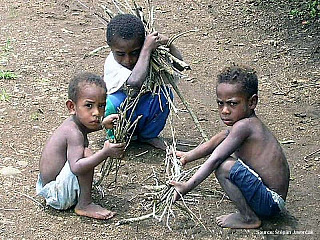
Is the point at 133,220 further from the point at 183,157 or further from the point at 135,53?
the point at 135,53

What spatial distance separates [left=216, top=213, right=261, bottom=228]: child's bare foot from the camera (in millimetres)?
3904

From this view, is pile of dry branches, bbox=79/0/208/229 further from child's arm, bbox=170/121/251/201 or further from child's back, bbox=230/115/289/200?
child's back, bbox=230/115/289/200

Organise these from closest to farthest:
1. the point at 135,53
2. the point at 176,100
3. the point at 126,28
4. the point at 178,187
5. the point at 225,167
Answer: the point at 178,187 < the point at 225,167 < the point at 126,28 < the point at 135,53 < the point at 176,100

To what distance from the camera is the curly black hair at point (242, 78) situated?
3939 millimetres

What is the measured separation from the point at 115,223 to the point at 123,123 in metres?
0.61

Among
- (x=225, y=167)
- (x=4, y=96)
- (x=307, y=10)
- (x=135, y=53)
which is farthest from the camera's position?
(x=307, y=10)

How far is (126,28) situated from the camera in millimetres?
4664

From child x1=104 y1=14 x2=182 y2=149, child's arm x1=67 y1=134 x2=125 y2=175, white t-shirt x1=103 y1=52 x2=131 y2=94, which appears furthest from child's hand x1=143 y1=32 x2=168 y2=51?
child's arm x1=67 y1=134 x2=125 y2=175

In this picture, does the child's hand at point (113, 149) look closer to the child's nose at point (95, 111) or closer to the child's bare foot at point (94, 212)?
the child's nose at point (95, 111)

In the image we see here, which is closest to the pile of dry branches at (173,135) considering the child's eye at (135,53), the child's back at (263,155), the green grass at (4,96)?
the child's eye at (135,53)

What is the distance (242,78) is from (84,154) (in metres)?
1.05

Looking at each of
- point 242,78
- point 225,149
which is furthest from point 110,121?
point 242,78

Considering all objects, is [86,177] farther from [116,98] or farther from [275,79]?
[275,79]

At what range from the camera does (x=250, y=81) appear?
3953 millimetres
